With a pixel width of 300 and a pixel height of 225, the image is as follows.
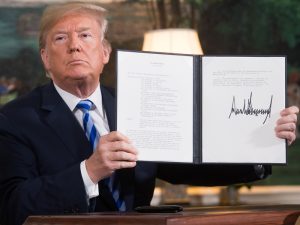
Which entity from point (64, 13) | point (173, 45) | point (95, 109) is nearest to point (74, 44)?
point (64, 13)

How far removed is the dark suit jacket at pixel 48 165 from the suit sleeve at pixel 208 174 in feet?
0.06

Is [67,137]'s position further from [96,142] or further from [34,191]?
[34,191]

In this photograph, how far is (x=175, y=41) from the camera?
5.45 m

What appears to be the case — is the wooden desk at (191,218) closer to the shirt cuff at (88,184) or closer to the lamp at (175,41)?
the shirt cuff at (88,184)

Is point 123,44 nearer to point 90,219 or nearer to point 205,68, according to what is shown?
point 205,68

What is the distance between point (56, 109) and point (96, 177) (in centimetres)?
42

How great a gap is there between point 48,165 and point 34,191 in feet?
0.59

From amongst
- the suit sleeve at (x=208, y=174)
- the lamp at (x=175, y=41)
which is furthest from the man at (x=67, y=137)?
the lamp at (x=175, y=41)

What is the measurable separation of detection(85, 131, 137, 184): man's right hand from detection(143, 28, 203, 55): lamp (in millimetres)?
2880

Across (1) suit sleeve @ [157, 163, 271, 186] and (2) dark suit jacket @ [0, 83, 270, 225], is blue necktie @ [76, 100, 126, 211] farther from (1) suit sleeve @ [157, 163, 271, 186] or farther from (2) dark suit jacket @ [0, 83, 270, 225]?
(1) suit sleeve @ [157, 163, 271, 186]

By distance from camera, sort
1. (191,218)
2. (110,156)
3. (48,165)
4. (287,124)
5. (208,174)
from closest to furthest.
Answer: (191,218), (110,156), (48,165), (287,124), (208,174)

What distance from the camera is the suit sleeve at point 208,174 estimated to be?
124 inches

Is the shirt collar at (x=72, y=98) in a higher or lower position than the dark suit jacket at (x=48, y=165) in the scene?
higher
